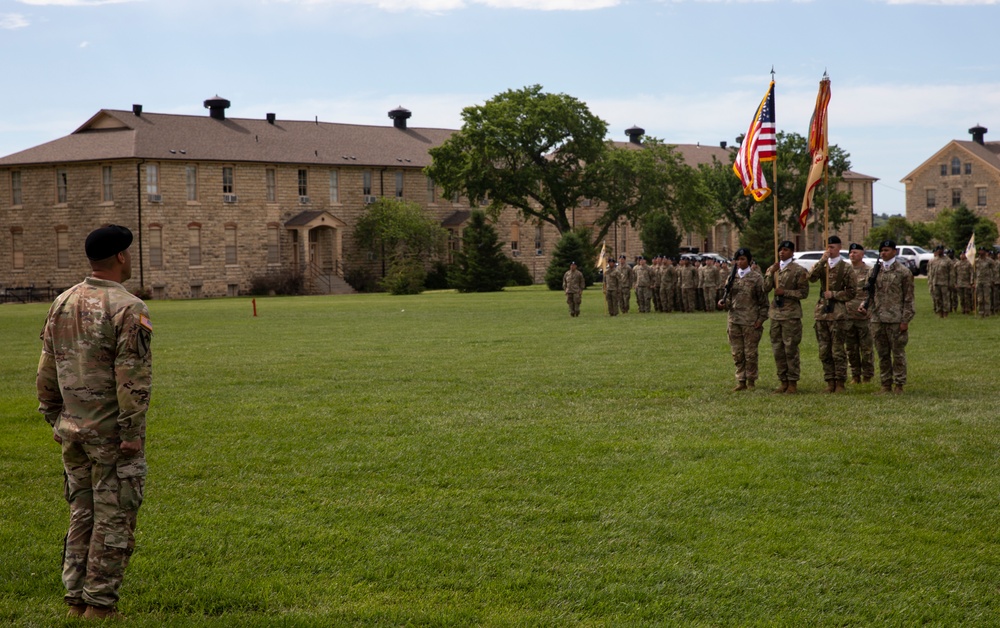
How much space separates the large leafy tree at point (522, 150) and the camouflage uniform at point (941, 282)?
3652 cm

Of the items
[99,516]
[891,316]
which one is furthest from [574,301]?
[99,516]

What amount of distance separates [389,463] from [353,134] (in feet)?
224

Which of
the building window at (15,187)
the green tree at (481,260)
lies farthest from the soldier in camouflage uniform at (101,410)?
the building window at (15,187)

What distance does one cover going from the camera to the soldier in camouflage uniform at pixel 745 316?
14.8 meters

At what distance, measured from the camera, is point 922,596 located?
634 cm

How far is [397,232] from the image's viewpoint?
230ft

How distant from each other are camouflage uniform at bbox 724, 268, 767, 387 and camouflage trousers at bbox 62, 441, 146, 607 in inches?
410

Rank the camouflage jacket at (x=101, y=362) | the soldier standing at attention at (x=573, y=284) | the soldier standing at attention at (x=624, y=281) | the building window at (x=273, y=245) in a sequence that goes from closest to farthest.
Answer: the camouflage jacket at (x=101, y=362) → the soldier standing at attention at (x=573, y=284) → the soldier standing at attention at (x=624, y=281) → the building window at (x=273, y=245)

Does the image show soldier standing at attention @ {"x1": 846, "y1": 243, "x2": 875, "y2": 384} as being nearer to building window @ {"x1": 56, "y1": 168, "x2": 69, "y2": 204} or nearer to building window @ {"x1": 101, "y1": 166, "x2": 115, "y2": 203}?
building window @ {"x1": 101, "y1": 166, "x2": 115, "y2": 203}

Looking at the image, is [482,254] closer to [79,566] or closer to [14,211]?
[14,211]

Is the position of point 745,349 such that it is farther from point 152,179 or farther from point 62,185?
point 62,185

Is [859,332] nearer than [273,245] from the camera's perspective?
Yes

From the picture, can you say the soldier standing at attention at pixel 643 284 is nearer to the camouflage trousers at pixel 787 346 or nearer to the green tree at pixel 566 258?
the camouflage trousers at pixel 787 346

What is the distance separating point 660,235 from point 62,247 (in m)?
36.8
